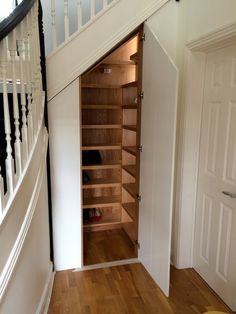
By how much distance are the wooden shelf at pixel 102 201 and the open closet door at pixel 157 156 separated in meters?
0.79

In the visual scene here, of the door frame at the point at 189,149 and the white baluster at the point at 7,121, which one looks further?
the door frame at the point at 189,149

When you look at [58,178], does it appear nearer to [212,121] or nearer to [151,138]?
[151,138]

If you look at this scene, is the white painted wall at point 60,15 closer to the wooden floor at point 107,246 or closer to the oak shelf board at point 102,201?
the oak shelf board at point 102,201

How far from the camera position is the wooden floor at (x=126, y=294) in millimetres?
2135

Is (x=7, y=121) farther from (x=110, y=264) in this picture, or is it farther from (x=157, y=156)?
(x=110, y=264)

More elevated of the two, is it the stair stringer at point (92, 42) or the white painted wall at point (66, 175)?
the stair stringer at point (92, 42)

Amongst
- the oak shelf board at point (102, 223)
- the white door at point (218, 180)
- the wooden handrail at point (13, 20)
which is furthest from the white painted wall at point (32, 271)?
the white door at point (218, 180)

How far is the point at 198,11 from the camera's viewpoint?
2184 millimetres

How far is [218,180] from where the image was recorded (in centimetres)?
221

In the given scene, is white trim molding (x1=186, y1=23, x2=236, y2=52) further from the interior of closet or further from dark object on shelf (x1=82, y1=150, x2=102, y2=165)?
dark object on shelf (x1=82, y1=150, x2=102, y2=165)

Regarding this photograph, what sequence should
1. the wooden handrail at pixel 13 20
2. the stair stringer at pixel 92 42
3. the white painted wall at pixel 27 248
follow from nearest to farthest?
the wooden handrail at pixel 13 20
the white painted wall at pixel 27 248
the stair stringer at pixel 92 42

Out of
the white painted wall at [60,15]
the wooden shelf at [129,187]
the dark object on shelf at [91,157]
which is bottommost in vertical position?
the wooden shelf at [129,187]

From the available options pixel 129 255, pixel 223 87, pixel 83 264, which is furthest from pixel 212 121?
pixel 83 264

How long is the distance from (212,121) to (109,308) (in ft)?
5.70
